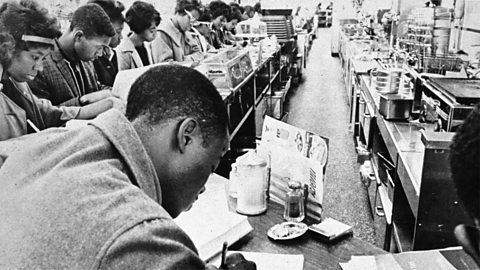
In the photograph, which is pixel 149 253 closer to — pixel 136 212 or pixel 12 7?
pixel 136 212

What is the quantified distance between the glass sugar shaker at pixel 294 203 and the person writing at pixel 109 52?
2.21 m

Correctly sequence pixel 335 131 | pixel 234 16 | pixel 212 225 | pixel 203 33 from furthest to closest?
pixel 234 16 → pixel 335 131 → pixel 203 33 → pixel 212 225

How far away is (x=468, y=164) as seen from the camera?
606 mm

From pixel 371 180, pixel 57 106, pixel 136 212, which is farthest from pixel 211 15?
pixel 136 212

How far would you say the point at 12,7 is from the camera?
90.4 inches

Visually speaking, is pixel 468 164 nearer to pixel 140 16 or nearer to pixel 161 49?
pixel 140 16

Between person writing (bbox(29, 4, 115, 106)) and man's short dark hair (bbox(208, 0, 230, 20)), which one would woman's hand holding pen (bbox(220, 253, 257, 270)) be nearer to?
person writing (bbox(29, 4, 115, 106))

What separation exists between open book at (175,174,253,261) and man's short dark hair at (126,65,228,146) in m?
0.49

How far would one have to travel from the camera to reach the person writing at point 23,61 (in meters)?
2.21

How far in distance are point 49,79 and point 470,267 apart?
7.95 feet

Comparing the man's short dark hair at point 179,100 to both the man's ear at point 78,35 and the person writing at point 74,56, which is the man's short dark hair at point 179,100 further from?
the man's ear at point 78,35

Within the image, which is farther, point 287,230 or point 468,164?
point 287,230

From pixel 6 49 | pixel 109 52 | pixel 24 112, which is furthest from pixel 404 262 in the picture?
pixel 109 52

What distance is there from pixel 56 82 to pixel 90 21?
16.7 inches
